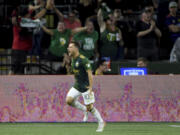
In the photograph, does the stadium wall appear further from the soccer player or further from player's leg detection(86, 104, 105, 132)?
player's leg detection(86, 104, 105, 132)

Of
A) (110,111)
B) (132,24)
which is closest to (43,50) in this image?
(132,24)

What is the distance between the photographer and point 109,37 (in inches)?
555

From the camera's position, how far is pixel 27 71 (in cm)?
1384

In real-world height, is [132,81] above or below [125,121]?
above

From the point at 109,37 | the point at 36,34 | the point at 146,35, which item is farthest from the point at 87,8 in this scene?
the point at 146,35

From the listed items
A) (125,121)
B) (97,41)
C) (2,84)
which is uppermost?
(97,41)

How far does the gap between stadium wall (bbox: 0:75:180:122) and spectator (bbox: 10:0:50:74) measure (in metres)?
1.33

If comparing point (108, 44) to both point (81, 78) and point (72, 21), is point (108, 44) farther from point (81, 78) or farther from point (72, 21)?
point (81, 78)

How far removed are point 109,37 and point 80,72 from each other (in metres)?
4.10

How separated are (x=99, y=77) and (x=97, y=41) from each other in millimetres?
2038

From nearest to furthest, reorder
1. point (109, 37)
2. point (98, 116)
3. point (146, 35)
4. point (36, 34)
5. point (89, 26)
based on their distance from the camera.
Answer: point (98, 116), point (89, 26), point (109, 37), point (146, 35), point (36, 34)

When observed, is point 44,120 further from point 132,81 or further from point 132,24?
point 132,24

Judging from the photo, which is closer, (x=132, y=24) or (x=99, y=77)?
(x=99, y=77)

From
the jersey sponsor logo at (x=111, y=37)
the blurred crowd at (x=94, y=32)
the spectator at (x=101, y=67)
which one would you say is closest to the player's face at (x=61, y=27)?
the blurred crowd at (x=94, y=32)
